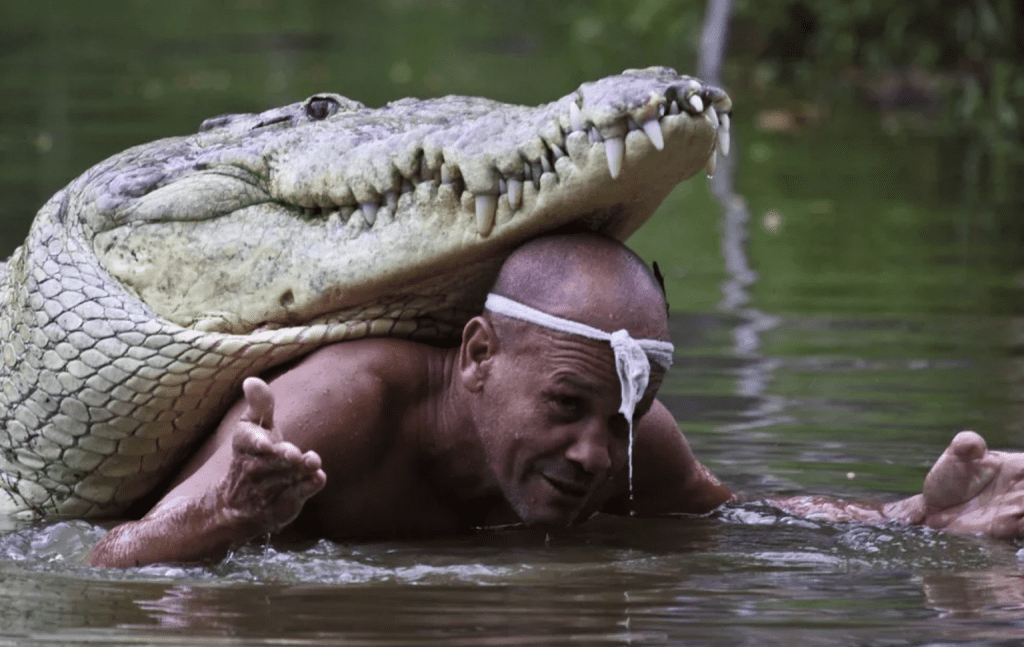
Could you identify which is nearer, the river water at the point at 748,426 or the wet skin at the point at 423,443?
the river water at the point at 748,426

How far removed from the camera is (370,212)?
4746 mm

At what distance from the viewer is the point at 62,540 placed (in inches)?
190

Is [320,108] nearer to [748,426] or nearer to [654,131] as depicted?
[654,131]

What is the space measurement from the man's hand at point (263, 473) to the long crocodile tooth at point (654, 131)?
102 centimetres

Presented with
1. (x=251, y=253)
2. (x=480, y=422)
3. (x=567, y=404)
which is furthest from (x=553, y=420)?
(x=251, y=253)

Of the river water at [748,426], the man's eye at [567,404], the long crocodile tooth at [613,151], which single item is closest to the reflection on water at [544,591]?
the river water at [748,426]

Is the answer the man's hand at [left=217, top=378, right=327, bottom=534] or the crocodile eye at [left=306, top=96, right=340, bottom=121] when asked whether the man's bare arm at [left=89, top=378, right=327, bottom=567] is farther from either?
Result: the crocodile eye at [left=306, top=96, right=340, bottom=121]

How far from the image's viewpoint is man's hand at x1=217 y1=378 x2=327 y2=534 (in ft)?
13.2

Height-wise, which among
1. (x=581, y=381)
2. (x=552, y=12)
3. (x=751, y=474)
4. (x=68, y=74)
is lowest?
(x=751, y=474)

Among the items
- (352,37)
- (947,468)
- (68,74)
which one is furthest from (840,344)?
(352,37)

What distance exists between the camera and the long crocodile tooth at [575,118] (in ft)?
14.4

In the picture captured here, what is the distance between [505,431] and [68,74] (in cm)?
1577

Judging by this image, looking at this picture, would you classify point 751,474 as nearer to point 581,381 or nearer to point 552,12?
point 581,381

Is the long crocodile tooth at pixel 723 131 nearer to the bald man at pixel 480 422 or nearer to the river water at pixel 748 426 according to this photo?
the bald man at pixel 480 422
